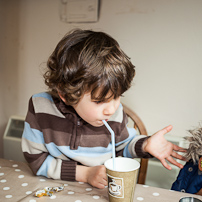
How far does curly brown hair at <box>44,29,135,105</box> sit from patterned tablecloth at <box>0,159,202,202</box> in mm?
269

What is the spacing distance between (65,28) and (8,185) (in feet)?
3.87

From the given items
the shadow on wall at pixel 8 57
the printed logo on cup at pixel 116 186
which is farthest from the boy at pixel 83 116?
the shadow on wall at pixel 8 57

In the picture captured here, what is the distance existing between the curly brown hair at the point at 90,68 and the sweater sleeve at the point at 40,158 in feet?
0.65

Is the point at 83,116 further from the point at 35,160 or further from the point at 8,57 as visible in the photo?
the point at 8,57

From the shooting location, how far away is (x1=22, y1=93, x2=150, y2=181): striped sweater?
946mm

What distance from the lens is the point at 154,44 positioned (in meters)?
1.47

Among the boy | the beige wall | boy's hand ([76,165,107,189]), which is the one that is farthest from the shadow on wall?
boy's hand ([76,165,107,189])

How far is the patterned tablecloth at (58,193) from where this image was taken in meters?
0.71

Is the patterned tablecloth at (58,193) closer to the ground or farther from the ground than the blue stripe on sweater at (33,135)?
closer to the ground

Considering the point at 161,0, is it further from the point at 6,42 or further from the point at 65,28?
the point at 6,42

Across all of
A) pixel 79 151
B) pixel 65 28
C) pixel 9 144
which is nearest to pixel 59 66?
pixel 79 151

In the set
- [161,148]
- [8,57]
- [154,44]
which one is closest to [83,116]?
[161,148]

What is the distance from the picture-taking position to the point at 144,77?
5.01ft

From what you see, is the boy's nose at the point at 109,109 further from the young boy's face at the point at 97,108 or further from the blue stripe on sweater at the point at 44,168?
the blue stripe on sweater at the point at 44,168
